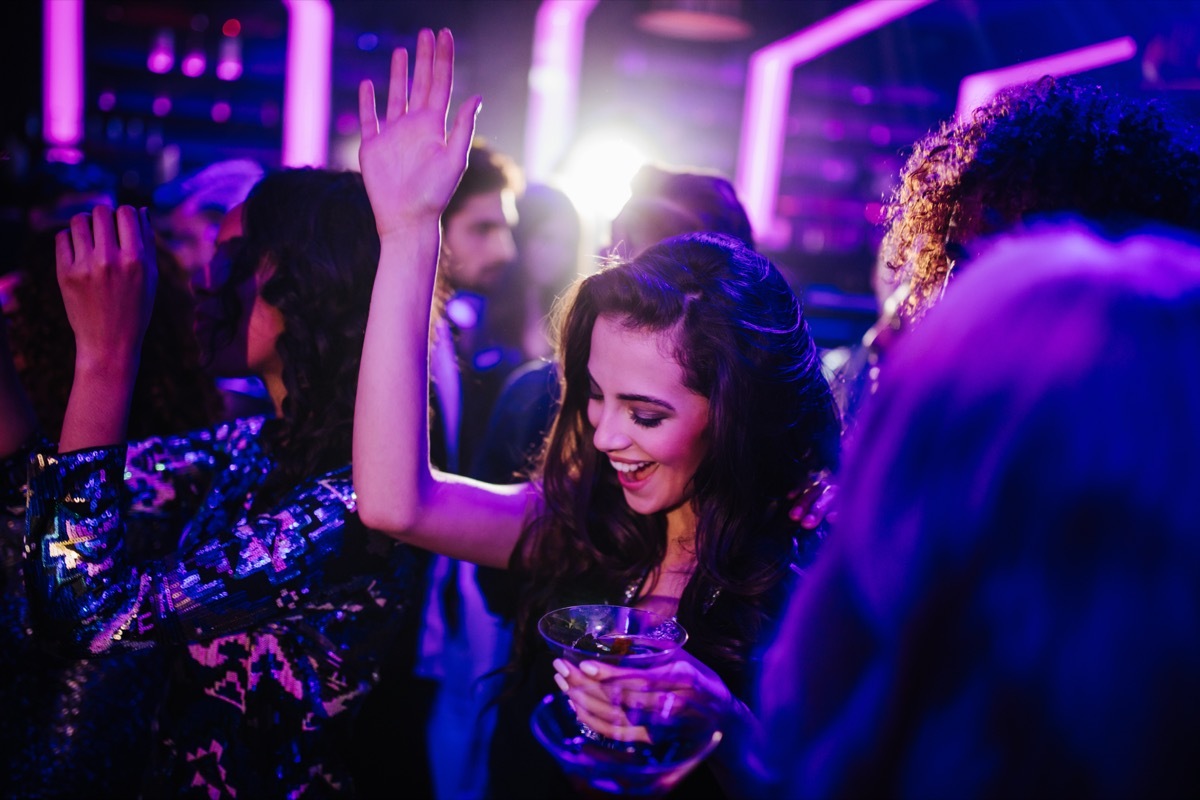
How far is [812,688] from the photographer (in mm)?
703

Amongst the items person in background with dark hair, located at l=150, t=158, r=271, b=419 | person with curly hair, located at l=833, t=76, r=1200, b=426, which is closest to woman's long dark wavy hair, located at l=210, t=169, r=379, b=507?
person with curly hair, located at l=833, t=76, r=1200, b=426

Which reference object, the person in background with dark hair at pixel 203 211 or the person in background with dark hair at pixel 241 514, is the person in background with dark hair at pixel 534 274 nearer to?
the person in background with dark hair at pixel 203 211

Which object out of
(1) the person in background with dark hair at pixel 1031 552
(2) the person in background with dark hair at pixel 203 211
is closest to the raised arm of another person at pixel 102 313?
(1) the person in background with dark hair at pixel 1031 552

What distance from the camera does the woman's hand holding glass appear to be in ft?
3.01

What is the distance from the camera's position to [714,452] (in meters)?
1.49

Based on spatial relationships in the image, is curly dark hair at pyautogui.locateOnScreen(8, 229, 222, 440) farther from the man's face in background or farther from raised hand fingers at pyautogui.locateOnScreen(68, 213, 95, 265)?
the man's face in background

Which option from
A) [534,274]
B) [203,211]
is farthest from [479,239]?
[203,211]

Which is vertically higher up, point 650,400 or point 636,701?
point 650,400

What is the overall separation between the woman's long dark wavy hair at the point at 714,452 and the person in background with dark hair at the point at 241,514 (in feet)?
1.15

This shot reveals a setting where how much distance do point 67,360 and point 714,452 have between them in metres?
1.72

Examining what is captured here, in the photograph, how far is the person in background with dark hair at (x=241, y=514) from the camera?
129cm

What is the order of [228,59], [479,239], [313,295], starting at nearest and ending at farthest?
[313,295] → [479,239] → [228,59]

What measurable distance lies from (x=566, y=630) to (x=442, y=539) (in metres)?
0.45

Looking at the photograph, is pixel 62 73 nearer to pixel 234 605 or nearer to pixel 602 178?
pixel 602 178
